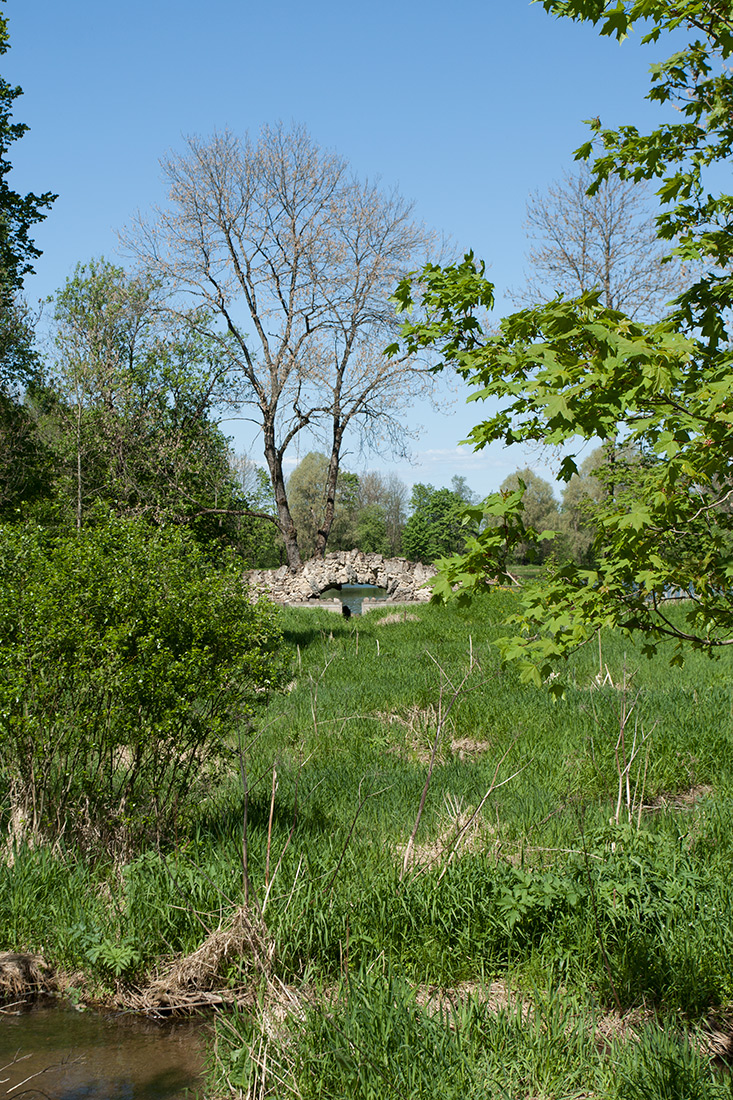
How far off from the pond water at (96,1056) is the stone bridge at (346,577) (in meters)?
17.8

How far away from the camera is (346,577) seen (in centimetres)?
2259

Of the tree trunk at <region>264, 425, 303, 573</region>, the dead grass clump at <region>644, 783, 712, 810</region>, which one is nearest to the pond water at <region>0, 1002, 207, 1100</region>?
the dead grass clump at <region>644, 783, 712, 810</region>

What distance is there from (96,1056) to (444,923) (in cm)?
183

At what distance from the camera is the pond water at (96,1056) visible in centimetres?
368

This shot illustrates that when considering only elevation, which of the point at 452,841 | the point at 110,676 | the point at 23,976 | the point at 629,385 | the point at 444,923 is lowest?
the point at 23,976

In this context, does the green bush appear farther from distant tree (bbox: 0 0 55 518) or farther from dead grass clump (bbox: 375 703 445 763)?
distant tree (bbox: 0 0 55 518)

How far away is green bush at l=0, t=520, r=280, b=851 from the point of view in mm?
5199

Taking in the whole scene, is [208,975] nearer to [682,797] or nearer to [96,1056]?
[96,1056]

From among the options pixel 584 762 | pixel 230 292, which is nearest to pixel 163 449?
pixel 230 292

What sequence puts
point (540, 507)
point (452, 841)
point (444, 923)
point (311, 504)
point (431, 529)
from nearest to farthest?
point (444, 923)
point (452, 841)
point (311, 504)
point (431, 529)
point (540, 507)

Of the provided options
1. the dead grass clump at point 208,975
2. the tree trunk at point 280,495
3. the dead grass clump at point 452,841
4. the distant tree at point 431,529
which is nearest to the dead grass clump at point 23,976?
the dead grass clump at point 208,975

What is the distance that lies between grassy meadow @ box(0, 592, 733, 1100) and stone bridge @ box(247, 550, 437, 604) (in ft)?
49.3

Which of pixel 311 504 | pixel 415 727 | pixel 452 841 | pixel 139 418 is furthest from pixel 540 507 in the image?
pixel 452 841

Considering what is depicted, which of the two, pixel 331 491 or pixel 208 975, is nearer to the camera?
pixel 208 975
